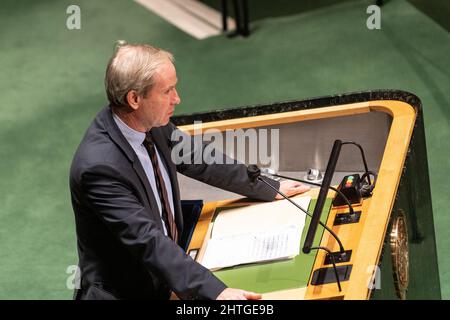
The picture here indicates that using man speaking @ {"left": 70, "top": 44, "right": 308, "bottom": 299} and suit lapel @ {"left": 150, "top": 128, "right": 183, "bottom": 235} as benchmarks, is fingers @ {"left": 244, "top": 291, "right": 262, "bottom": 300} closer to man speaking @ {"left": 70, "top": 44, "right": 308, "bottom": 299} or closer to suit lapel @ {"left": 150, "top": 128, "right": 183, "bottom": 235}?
man speaking @ {"left": 70, "top": 44, "right": 308, "bottom": 299}

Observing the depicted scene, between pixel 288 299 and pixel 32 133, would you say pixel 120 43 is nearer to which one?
pixel 288 299

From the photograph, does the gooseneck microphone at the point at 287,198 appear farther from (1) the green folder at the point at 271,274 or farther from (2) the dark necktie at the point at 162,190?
(2) the dark necktie at the point at 162,190

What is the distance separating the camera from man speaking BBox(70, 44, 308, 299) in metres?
2.86

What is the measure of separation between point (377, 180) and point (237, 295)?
0.68 meters

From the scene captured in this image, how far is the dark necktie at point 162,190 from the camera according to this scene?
314 centimetres

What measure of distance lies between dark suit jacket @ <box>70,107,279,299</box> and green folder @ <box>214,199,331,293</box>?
18 centimetres

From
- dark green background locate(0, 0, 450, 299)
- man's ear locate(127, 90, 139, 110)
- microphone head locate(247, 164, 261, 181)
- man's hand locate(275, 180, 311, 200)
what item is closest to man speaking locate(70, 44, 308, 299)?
man's ear locate(127, 90, 139, 110)

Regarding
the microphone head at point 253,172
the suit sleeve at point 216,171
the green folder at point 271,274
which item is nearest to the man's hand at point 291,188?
the suit sleeve at point 216,171

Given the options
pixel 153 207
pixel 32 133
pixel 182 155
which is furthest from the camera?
pixel 32 133

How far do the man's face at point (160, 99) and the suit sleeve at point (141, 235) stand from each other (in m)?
0.20

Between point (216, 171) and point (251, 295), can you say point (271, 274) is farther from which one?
point (216, 171)
